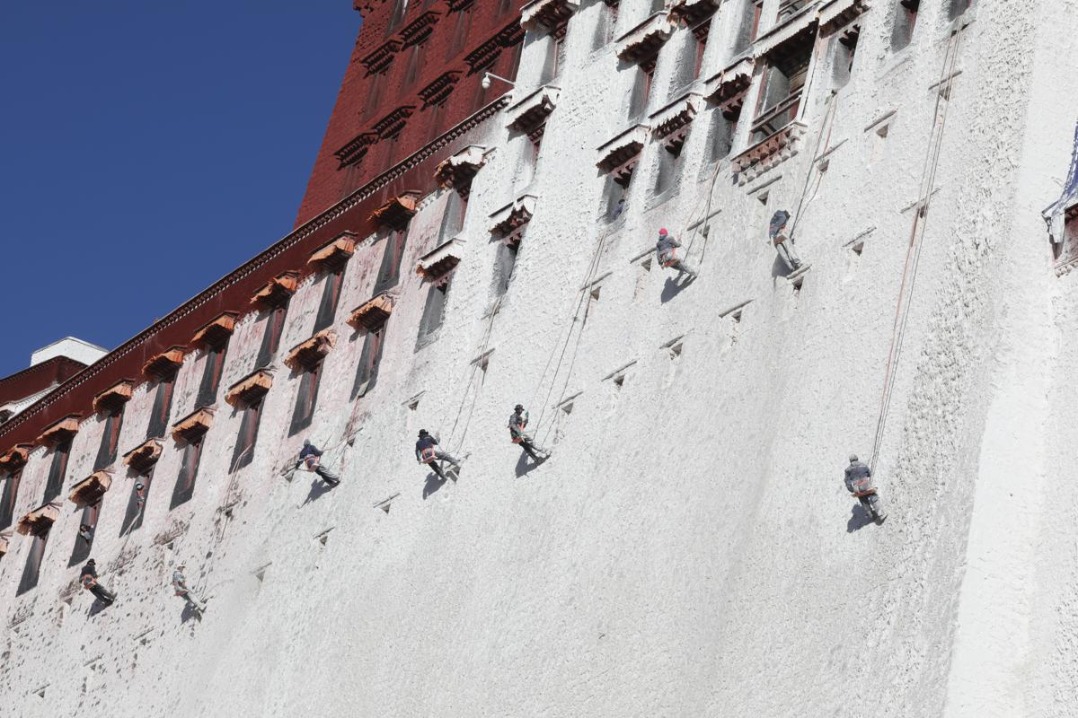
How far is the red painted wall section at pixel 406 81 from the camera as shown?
131 ft

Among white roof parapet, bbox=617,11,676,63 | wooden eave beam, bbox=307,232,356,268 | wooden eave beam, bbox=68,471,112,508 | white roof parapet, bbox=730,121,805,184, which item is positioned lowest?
white roof parapet, bbox=730,121,805,184

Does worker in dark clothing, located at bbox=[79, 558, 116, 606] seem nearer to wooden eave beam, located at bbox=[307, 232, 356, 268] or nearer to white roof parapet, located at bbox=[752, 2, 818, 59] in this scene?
wooden eave beam, located at bbox=[307, 232, 356, 268]

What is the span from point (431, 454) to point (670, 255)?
193 inches

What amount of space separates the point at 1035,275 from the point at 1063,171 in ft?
4.97

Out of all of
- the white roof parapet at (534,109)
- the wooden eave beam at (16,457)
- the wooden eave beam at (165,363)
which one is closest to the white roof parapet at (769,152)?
the white roof parapet at (534,109)

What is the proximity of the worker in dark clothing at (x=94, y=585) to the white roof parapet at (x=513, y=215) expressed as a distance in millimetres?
10196

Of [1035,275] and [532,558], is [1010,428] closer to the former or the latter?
[1035,275]

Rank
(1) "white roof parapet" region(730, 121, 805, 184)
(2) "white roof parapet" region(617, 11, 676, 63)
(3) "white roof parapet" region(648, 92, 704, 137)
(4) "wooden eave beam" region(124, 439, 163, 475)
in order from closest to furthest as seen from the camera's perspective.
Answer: (1) "white roof parapet" region(730, 121, 805, 184) → (3) "white roof parapet" region(648, 92, 704, 137) → (2) "white roof parapet" region(617, 11, 676, 63) → (4) "wooden eave beam" region(124, 439, 163, 475)

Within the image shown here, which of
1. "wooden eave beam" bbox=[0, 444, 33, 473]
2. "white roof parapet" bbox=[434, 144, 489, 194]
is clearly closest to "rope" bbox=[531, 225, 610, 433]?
"white roof parapet" bbox=[434, 144, 489, 194]

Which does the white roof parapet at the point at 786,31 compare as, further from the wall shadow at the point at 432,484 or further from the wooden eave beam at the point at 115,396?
the wooden eave beam at the point at 115,396

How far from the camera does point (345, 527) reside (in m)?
33.6

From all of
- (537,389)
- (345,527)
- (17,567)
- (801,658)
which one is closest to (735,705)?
(801,658)

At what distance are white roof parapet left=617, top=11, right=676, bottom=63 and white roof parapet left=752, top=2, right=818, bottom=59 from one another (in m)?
2.83

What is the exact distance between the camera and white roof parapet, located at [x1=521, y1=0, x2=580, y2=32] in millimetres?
36094
